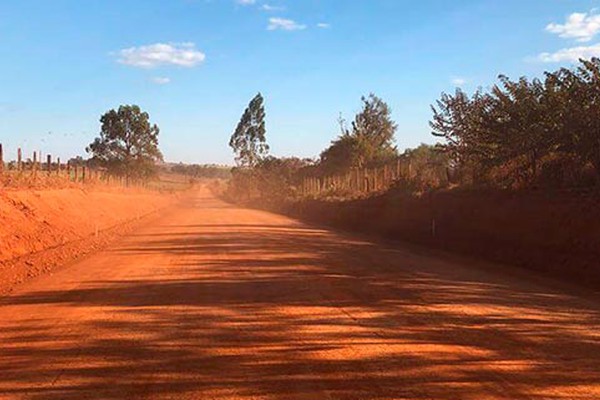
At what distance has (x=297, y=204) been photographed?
49250 millimetres

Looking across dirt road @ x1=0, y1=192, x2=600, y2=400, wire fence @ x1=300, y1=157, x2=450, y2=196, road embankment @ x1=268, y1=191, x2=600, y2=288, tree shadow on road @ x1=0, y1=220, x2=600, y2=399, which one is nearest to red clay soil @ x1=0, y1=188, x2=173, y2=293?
dirt road @ x1=0, y1=192, x2=600, y2=400

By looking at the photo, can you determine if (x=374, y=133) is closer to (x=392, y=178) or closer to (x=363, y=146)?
(x=363, y=146)

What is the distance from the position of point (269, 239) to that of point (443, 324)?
1303cm

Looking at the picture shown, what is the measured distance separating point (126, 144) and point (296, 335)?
236ft

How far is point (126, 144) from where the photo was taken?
74.7m

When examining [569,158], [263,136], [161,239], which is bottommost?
[161,239]

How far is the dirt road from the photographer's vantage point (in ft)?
17.8

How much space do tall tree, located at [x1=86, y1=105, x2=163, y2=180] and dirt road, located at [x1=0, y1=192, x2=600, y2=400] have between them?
63.5 m

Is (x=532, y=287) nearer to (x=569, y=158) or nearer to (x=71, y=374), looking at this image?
(x=569, y=158)

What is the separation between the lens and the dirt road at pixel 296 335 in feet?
17.8

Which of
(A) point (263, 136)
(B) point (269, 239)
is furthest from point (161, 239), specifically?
(A) point (263, 136)

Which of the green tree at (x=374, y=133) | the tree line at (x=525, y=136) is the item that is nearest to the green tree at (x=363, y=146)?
the green tree at (x=374, y=133)

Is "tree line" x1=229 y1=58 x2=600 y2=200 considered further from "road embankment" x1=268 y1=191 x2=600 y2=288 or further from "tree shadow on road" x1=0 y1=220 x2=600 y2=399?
"tree shadow on road" x1=0 y1=220 x2=600 y2=399

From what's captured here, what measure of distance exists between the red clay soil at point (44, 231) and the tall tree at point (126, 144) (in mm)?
43851
